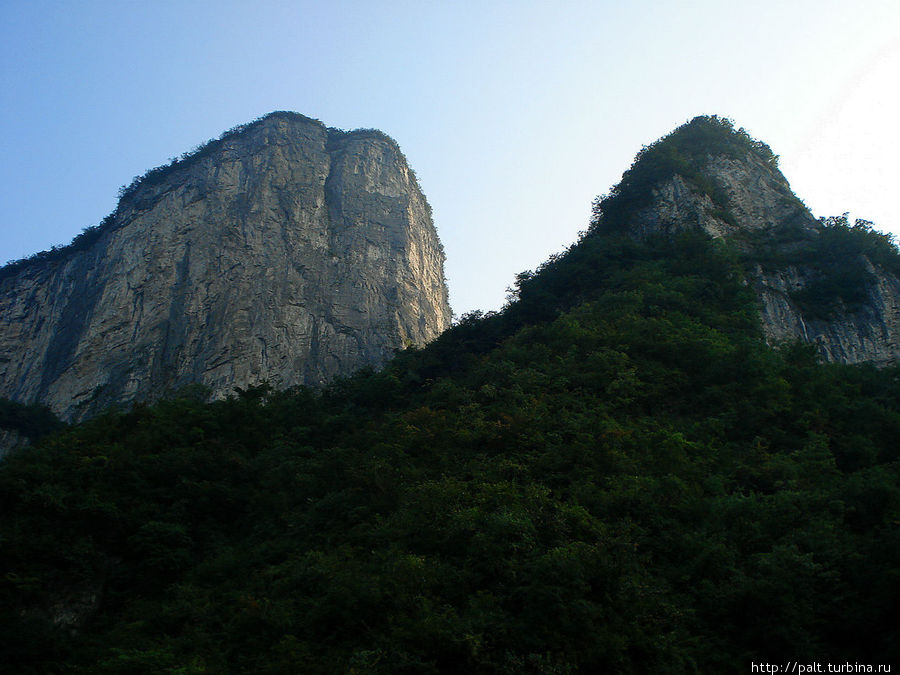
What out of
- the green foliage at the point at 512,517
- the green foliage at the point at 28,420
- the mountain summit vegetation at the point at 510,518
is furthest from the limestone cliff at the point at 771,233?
the green foliage at the point at 28,420

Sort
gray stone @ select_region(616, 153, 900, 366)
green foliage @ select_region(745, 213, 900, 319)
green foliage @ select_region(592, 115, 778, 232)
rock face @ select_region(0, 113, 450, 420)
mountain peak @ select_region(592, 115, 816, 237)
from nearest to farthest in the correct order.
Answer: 1. gray stone @ select_region(616, 153, 900, 366)
2. green foliage @ select_region(745, 213, 900, 319)
3. mountain peak @ select_region(592, 115, 816, 237)
4. green foliage @ select_region(592, 115, 778, 232)
5. rock face @ select_region(0, 113, 450, 420)

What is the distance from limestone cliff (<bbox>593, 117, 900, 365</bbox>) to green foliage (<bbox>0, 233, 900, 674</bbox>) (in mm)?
2916

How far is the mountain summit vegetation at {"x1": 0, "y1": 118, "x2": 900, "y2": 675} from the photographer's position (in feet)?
33.0

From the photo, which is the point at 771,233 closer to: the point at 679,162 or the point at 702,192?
the point at 702,192

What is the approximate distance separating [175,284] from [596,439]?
29323 millimetres

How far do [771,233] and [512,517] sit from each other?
21.0m

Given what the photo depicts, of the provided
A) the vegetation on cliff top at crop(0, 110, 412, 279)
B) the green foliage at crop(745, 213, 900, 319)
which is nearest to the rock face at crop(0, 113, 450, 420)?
the vegetation on cliff top at crop(0, 110, 412, 279)

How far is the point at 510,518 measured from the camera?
11.9 m

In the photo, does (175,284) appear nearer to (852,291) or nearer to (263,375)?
(263,375)

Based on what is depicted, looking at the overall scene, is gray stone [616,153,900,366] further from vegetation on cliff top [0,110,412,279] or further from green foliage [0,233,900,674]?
vegetation on cliff top [0,110,412,279]

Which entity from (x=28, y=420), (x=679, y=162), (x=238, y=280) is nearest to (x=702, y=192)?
(x=679, y=162)

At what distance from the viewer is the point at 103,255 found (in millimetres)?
43125

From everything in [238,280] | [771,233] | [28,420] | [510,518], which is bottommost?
[510,518]

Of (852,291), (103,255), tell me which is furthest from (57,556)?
(103,255)
